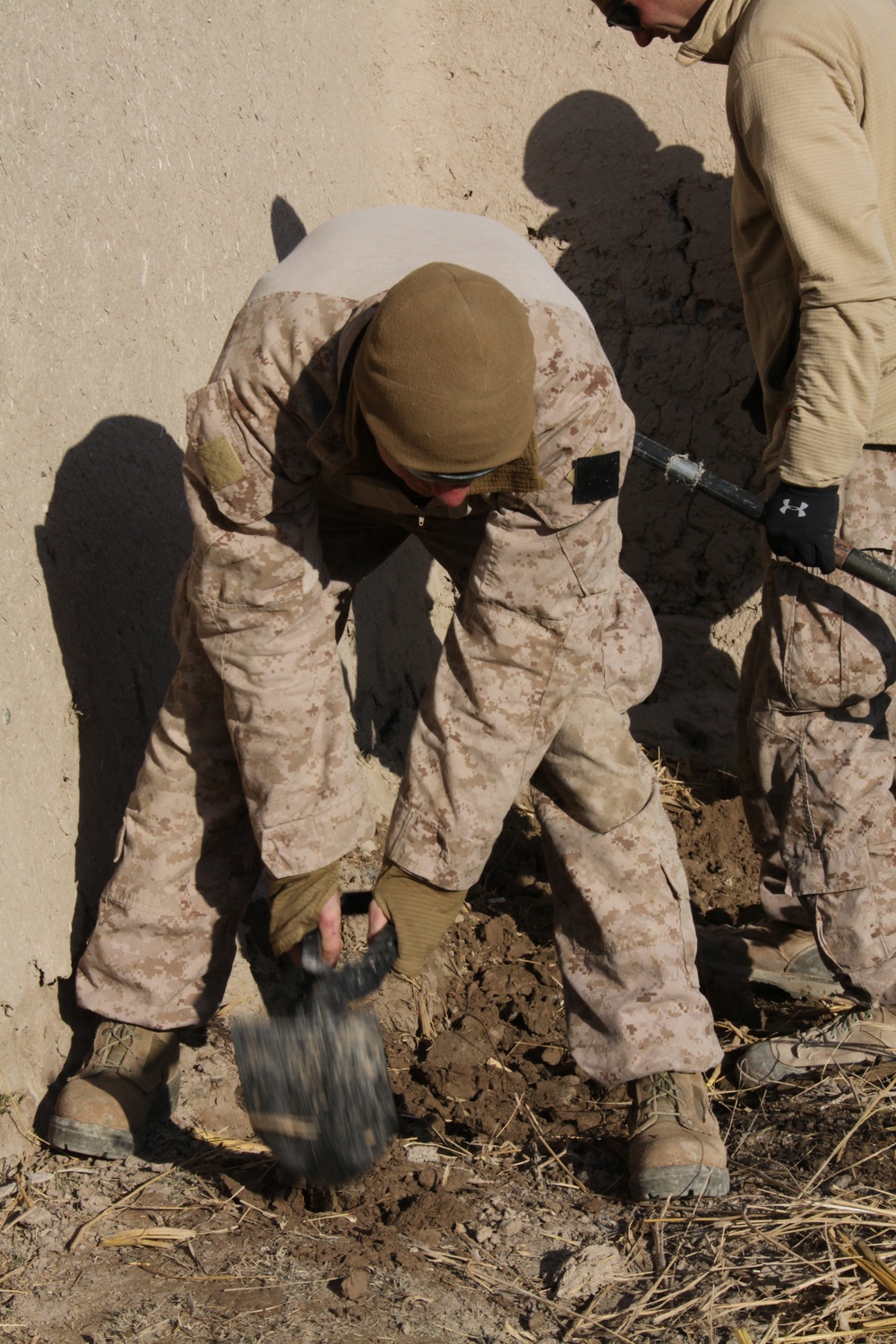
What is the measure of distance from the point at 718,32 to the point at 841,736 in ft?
4.84

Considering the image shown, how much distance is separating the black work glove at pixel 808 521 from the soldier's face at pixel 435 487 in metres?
0.90

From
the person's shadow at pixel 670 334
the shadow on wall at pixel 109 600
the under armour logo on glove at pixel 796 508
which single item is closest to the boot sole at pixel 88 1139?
the shadow on wall at pixel 109 600

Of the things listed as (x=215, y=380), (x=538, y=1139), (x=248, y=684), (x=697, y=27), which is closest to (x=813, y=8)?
(x=697, y=27)

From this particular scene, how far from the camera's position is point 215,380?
6.75 ft

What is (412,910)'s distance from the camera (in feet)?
7.12

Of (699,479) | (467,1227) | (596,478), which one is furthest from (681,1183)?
(699,479)

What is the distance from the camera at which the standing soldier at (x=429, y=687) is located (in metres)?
1.92

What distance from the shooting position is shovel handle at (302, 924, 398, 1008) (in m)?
2.03

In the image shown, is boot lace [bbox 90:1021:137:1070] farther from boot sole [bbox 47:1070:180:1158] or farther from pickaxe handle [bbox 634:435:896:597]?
pickaxe handle [bbox 634:435:896:597]

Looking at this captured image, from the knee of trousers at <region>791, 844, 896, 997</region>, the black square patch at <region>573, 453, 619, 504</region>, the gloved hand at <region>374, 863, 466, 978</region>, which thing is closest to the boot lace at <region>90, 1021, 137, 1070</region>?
the gloved hand at <region>374, 863, 466, 978</region>

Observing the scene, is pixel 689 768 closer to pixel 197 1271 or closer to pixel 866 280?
pixel 866 280

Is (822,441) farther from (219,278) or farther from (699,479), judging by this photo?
(219,278)

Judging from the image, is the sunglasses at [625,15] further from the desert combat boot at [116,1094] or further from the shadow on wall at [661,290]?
the desert combat boot at [116,1094]

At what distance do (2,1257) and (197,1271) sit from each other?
319mm
